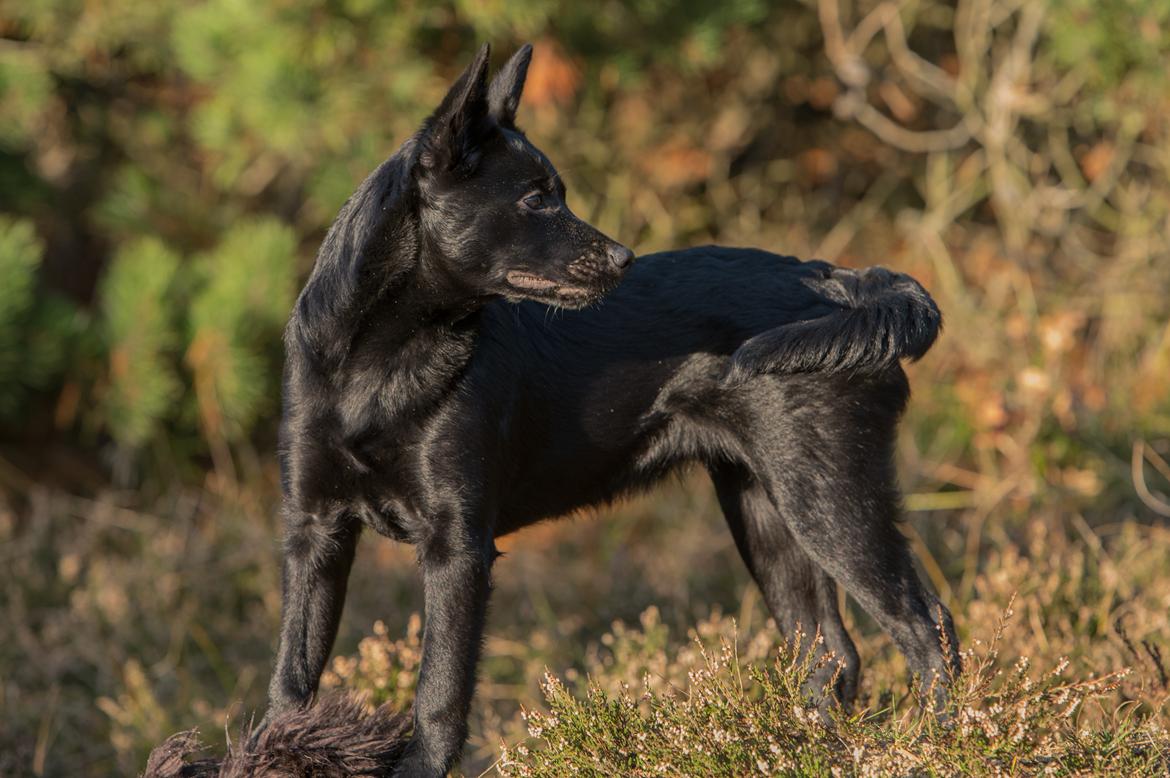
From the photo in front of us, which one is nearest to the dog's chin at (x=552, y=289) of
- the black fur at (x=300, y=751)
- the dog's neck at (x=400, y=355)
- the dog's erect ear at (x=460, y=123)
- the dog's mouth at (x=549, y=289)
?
the dog's mouth at (x=549, y=289)

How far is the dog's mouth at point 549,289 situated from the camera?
9.93 feet

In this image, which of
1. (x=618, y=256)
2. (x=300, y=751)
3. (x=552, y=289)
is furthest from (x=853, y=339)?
(x=300, y=751)

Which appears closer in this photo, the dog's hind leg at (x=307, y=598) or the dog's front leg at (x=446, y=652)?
the dog's front leg at (x=446, y=652)

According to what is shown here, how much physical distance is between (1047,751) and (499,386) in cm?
147

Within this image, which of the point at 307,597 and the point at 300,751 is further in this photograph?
the point at 307,597

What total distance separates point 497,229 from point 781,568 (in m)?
1.34

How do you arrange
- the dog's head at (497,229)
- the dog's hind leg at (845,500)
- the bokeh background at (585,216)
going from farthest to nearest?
the bokeh background at (585,216) < the dog's hind leg at (845,500) < the dog's head at (497,229)

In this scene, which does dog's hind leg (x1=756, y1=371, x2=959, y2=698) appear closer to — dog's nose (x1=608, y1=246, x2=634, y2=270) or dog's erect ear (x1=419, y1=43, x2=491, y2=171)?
dog's nose (x1=608, y1=246, x2=634, y2=270)

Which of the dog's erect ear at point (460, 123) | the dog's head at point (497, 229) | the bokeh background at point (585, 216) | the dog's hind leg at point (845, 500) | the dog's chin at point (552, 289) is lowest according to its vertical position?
the bokeh background at point (585, 216)

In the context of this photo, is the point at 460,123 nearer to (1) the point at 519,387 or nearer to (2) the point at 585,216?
(1) the point at 519,387

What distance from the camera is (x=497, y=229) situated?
3025 millimetres

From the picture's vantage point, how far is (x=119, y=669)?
4469 mm

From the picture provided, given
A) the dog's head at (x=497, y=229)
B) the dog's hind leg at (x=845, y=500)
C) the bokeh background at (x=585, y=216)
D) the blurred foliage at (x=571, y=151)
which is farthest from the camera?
the blurred foliage at (x=571, y=151)

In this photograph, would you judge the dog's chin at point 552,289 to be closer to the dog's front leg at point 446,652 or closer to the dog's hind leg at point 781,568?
the dog's front leg at point 446,652
